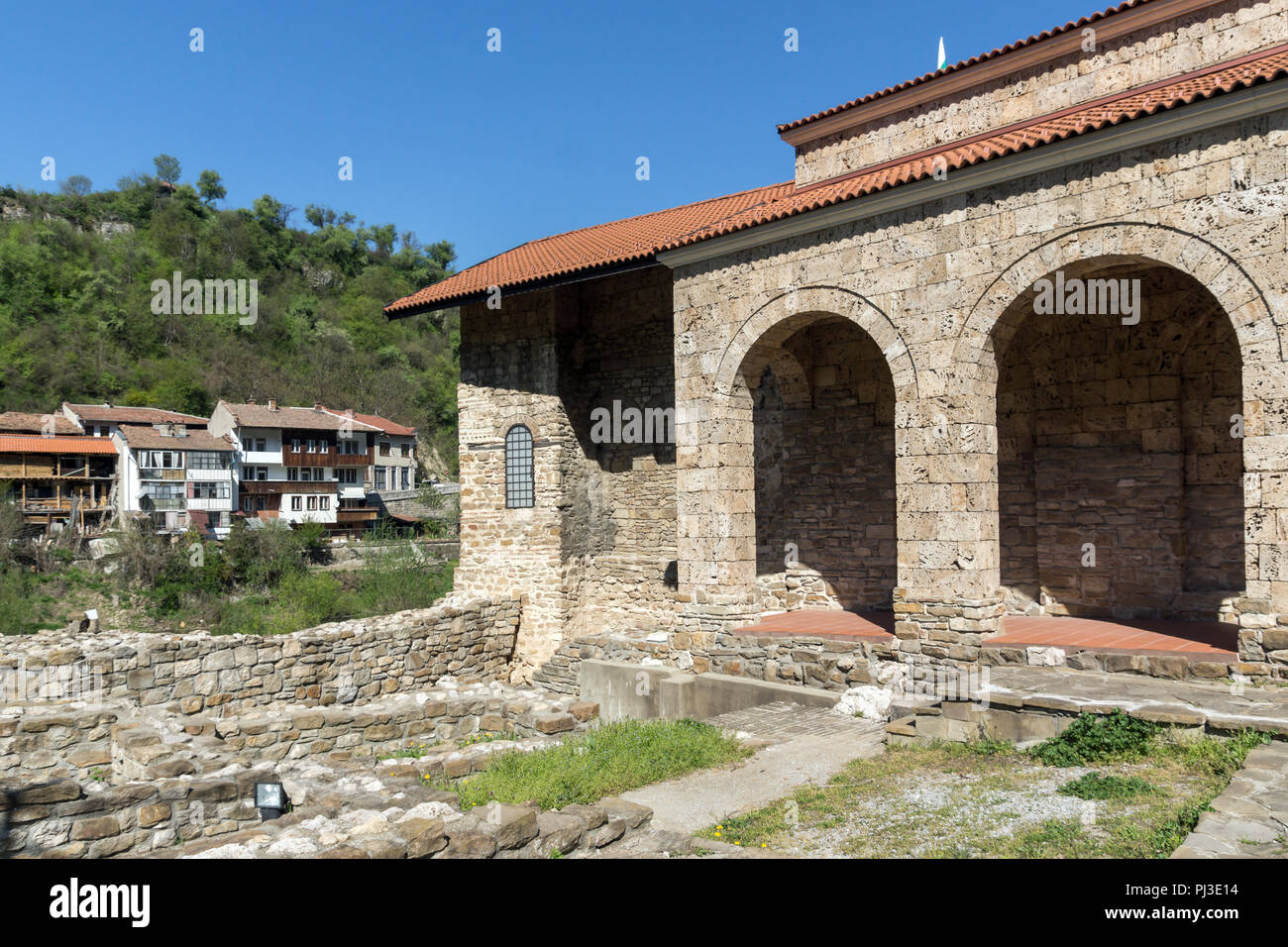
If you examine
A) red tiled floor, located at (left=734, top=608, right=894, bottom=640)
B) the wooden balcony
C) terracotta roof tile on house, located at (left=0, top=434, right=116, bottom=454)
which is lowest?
red tiled floor, located at (left=734, top=608, right=894, bottom=640)

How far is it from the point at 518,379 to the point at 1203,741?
1292 cm

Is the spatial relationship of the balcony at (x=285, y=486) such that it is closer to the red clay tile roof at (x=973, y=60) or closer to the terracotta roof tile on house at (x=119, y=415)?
the terracotta roof tile on house at (x=119, y=415)

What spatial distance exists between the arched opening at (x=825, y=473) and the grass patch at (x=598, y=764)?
529 centimetres

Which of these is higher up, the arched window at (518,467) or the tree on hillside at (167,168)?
the tree on hillside at (167,168)

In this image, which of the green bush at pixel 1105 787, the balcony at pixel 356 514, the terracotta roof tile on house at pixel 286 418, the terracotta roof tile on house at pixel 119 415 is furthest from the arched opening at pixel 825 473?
the terracotta roof tile on house at pixel 119 415

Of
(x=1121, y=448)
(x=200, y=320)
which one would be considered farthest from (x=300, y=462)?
(x=1121, y=448)

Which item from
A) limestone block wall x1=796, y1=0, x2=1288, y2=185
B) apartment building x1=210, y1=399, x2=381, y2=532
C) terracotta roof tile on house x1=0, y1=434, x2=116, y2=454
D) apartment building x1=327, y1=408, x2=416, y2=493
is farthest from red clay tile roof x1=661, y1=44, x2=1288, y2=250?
apartment building x1=327, y1=408, x2=416, y2=493

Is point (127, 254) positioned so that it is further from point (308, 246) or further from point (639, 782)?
point (639, 782)

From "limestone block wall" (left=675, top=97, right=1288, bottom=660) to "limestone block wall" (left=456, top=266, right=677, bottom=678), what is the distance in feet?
11.1

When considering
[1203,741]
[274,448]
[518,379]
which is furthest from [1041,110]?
[274,448]

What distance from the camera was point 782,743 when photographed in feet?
26.9

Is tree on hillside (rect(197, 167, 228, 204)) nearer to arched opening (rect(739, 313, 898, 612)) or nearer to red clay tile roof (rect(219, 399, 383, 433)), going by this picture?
red clay tile roof (rect(219, 399, 383, 433))

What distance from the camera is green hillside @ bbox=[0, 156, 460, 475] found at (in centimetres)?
5559

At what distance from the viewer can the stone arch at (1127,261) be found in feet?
25.9
